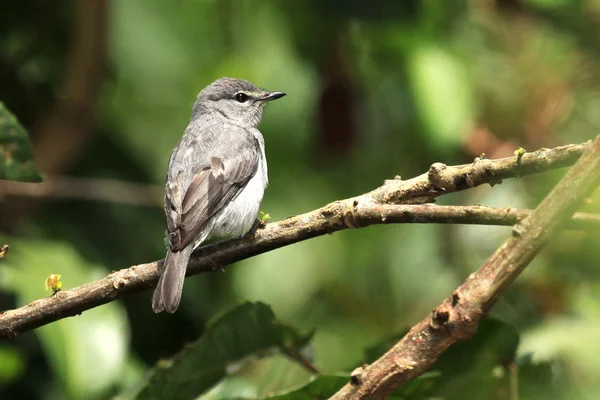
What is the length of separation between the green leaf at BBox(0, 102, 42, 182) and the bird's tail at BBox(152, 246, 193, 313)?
655mm

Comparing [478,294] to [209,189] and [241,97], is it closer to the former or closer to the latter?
[209,189]

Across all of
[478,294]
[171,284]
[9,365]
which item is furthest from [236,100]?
[478,294]

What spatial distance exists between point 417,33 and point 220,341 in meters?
2.64

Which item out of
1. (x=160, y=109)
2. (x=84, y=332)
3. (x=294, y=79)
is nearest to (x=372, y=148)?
(x=294, y=79)

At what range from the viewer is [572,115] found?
500 centimetres

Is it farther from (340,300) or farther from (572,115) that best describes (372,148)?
(572,115)

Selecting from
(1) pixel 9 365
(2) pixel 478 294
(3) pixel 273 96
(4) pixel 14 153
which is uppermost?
(3) pixel 273 96

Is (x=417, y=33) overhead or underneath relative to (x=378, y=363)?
overhead

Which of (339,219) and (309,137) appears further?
(309,137)

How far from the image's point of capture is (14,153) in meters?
3.54

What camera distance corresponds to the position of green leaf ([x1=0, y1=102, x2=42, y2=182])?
348cm

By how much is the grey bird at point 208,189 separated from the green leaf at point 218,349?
28 cm

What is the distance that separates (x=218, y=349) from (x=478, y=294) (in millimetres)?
1282

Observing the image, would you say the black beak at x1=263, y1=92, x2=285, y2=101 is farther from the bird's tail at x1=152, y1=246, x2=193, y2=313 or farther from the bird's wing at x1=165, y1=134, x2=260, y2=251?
the bird's tail at x1=152, y1=246, x2=193, y2=313
